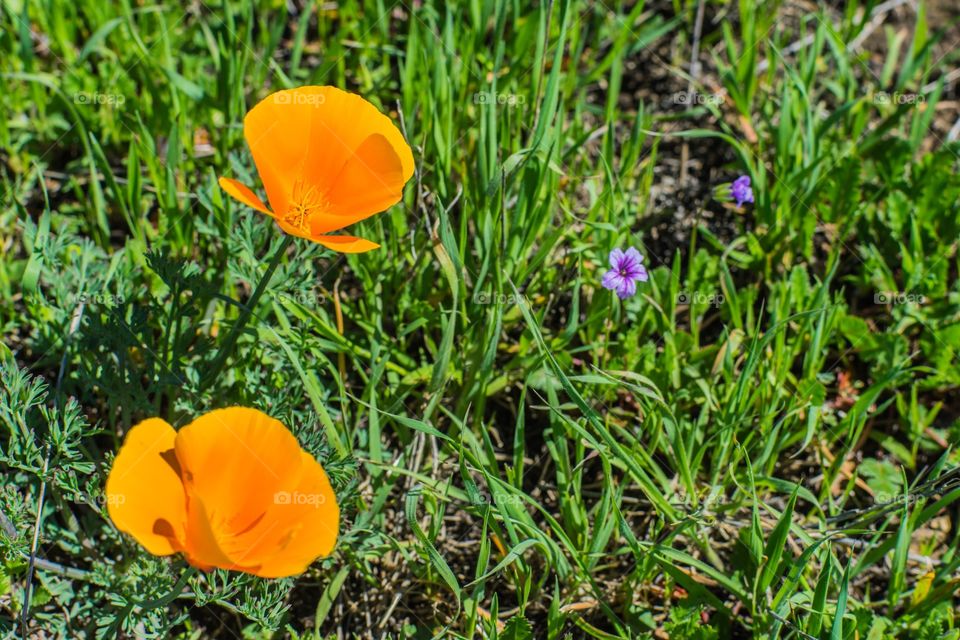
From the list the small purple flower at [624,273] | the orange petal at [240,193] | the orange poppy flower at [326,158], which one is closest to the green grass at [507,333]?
the small purple flower at [624,273]

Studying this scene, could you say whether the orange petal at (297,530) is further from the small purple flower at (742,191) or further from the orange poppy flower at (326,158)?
the small purple flower at (742,191)

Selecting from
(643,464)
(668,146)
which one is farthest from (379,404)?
(668,146)

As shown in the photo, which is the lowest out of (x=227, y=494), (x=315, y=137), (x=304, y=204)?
(x=227, y=494)

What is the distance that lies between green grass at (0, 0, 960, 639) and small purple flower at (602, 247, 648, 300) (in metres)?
0.14

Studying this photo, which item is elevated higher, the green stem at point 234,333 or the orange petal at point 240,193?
the orange petal at point 240,193

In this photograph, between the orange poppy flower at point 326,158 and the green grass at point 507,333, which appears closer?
the orange poppy flower at point 326,158

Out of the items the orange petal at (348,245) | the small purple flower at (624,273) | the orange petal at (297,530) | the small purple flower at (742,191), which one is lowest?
the orange petal at (297,530)

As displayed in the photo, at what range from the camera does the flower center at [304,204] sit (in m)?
2.04

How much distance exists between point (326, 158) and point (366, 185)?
0.13m

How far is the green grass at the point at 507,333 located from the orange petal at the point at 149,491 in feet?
0.61

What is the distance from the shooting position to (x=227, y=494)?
6.50ft

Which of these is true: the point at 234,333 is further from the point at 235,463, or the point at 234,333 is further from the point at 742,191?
the point at 742,191

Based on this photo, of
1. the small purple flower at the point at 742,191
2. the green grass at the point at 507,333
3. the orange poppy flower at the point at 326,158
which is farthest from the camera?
the small purple flower at the point at 742,191

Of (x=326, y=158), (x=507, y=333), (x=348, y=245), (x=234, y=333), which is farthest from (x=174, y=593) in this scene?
(x=507, y=333)
